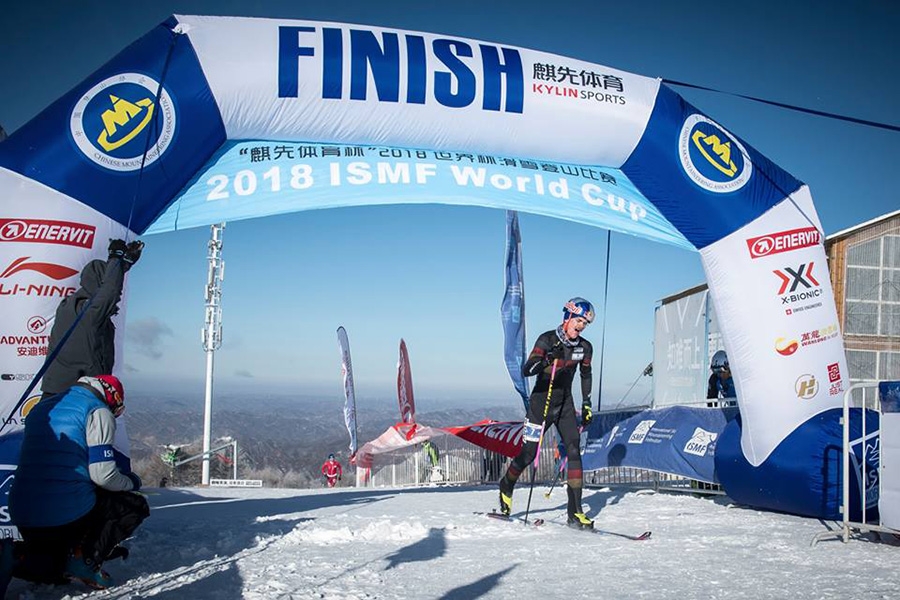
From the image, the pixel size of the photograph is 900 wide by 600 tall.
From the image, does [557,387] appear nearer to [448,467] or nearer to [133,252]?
[133,252]

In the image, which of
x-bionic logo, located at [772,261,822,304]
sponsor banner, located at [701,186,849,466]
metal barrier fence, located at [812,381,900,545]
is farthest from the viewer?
x-bionic logo, located at [772,261,822,304]

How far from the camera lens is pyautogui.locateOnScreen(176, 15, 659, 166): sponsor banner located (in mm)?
6109

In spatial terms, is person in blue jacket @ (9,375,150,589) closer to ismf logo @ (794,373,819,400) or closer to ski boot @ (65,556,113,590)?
ski boot @ (65,556,113,590)

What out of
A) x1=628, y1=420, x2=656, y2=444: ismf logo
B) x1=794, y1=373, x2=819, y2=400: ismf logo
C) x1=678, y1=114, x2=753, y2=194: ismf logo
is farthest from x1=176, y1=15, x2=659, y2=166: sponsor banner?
x1=628, y1=420, x2=656, y2=444: ismf logo

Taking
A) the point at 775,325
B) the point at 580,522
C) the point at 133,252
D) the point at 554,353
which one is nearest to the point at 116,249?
the point at 133,252

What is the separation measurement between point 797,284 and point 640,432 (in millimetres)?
3322

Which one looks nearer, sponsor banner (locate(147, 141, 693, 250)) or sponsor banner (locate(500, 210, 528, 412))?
sponsor banner (locate(147, 141, 693, 250))

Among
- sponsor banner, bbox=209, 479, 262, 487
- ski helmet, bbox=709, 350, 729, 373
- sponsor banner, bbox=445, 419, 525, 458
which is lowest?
sponsor banner, bbox=209, 479, 262, 487

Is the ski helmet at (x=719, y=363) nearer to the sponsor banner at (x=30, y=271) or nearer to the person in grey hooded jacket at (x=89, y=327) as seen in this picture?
the person in grey hooded jacket at (x=89, y=327)

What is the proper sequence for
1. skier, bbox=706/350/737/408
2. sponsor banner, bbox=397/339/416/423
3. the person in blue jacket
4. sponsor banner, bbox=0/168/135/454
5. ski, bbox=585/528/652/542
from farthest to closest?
sponsor banner, bbox=397/339/416/423, skier, bbox=706/350/737/408, ski, bbox=585/528/652/542, sponsor banner, bbox=0/168/135/454, the person in blue jacket

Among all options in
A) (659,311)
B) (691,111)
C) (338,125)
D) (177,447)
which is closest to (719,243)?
(691,111)

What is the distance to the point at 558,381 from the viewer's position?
22.4 ft

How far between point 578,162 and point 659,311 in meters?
12.5

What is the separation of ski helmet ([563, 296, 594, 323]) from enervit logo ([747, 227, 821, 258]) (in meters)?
1.74
